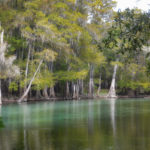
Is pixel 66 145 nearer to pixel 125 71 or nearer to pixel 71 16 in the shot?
pixel 71 16

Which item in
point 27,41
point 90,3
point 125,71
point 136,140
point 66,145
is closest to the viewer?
point 66,145

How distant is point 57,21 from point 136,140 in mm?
25313

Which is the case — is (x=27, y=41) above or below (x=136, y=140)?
above

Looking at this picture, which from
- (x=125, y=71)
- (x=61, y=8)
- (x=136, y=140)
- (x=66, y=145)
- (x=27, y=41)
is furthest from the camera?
(x=125, y=71)

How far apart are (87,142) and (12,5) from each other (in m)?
26.0

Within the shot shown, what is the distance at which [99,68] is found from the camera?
1859 inches

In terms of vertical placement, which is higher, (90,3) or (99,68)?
(90,3)

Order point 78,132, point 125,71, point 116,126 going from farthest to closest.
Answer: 1. point 125,71
2. point 116,126
3. point 78,132

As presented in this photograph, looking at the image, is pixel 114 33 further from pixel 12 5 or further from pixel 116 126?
pixel 12 5

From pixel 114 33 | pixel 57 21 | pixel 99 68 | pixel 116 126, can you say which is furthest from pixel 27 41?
pixel 114 33

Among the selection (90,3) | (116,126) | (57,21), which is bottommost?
(116,126)

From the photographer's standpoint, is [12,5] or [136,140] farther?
[12,5]

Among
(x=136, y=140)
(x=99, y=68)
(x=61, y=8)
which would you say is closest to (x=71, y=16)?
(x=61, y=8)

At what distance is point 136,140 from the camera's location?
9.34 m
